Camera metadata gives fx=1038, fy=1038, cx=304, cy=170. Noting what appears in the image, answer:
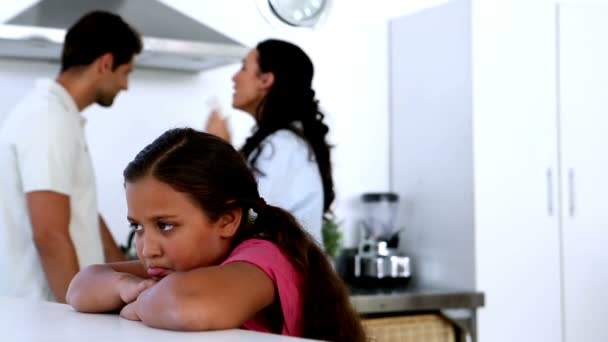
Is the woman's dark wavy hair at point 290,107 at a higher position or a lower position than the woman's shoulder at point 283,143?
higher

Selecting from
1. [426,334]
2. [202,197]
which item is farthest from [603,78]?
→ [202,197]

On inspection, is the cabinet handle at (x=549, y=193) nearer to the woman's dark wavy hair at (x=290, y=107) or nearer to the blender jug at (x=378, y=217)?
the blender jug at (x=378, y=217)

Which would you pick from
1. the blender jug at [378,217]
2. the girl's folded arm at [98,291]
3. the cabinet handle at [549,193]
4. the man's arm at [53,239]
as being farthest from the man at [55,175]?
the cabinet handle at [549,193]

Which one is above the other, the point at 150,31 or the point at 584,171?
the point at 150,31

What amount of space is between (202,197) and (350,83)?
2.44m

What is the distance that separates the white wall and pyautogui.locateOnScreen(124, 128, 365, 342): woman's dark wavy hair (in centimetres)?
164

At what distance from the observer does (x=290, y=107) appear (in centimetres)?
236

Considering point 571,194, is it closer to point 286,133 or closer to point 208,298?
point 286,133

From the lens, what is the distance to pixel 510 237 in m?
3.50

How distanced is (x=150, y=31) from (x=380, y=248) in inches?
45.6

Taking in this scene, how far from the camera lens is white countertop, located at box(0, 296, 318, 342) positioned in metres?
0.93

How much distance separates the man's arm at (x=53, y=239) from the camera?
2.19 m

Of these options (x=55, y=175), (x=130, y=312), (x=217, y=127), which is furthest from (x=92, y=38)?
(x=130, y=312)

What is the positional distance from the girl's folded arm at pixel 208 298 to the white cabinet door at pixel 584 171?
2629 mm
